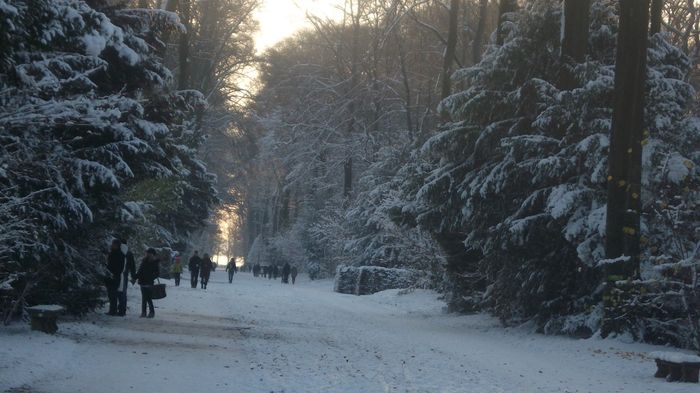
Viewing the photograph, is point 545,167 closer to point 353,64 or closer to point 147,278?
point 147,278

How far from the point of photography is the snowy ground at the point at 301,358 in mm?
9906

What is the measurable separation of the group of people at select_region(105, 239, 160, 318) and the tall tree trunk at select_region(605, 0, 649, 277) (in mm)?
9735

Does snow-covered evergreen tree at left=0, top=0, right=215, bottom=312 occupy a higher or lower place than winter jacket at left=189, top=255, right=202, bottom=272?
higher

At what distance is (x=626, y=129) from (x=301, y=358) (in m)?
7.51

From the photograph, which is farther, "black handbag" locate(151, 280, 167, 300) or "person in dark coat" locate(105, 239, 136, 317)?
"black handbag" locate(151, 280, 167, 300)

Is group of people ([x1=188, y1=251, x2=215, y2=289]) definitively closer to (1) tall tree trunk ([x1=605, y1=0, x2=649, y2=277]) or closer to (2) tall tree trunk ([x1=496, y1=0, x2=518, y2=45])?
(2) tall tree trunk ([x1=496, y1=0, x2=518, y2=45])

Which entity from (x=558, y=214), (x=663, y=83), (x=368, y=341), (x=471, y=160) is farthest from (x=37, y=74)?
(x=663, y=83)

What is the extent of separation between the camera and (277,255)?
69.2 m

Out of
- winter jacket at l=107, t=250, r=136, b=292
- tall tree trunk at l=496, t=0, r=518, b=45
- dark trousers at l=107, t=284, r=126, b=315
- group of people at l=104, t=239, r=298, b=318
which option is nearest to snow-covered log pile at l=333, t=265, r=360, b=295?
tall tree trunk at l=496, t=0, r=518, b=45

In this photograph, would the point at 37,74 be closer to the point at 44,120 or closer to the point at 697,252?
the point at 44,120

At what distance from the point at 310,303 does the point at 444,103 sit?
35.1 ft

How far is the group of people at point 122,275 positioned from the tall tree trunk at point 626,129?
383 inches

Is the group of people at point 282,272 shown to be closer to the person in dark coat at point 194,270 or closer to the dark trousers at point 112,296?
the person in dark coat at point 194,270

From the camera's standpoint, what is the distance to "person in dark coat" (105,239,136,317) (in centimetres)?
1708
